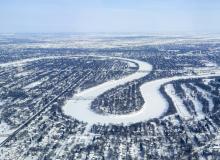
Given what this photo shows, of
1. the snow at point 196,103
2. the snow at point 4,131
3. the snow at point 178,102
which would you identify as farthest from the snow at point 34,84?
the snow at point 196,103

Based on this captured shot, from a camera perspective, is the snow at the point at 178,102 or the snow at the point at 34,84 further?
the snow at the point at 34,84

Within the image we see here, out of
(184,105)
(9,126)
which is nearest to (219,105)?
(184,105)

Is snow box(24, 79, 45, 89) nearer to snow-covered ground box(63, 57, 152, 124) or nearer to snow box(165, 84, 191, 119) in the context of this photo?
snow-covered ground box(63, 57, 152, 124)

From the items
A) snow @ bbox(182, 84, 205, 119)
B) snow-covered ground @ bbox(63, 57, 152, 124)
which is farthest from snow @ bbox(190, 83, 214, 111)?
snow-covered ground @ bbox(63, 57, 152, 124)

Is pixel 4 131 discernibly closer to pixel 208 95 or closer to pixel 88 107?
pixel 88 107

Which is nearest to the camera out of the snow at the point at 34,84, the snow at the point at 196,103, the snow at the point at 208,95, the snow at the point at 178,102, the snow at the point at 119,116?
the snow at the point at 119,116

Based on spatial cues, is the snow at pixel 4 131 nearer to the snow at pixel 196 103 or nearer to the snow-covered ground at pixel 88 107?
the snow-covered ground at pixel 88 107

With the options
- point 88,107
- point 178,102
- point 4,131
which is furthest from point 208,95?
point 4,131

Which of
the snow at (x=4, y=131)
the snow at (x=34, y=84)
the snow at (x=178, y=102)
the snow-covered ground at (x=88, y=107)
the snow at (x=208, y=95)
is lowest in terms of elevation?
the snow at (x=34, y=84)

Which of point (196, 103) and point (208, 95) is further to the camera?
A: point (208, 95)

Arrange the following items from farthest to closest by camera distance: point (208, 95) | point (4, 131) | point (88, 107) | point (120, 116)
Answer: point (208, 95), point (88, 107), point (120, 116), point (4, 131)

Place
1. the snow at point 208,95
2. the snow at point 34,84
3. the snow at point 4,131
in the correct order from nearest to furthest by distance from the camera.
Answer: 1. the snow at point 4,131
2. the snow at point 208,95
3. the snow at point 34,84

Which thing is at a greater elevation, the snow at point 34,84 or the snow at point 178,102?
the snow at point 178,102
